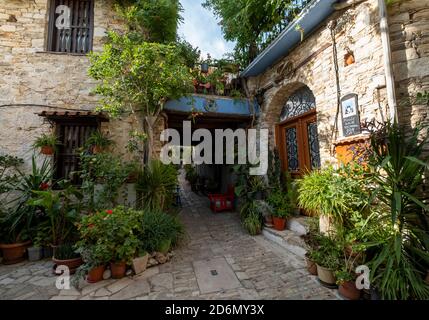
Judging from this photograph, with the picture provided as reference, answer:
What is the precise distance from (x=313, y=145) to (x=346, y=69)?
59.6 inches

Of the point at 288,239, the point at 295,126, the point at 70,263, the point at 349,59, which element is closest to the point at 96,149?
the point at 70,263

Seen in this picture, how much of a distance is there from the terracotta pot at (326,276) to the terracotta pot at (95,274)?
9.29 feet

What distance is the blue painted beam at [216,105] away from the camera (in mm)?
4855

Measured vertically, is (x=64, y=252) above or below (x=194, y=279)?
above

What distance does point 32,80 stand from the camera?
4.27m

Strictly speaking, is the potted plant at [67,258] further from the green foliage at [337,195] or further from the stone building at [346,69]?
the stone building at [346,69]

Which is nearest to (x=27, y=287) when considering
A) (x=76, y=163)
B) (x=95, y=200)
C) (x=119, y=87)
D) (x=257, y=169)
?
(x=95, y=200)

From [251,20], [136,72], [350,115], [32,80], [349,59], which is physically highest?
[251,20]

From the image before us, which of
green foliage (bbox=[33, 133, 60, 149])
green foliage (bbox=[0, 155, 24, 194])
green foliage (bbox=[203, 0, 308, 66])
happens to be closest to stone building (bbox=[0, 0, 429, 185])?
green foliage (bbox=[0, 155, 24, 194])

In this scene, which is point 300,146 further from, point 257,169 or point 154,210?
point 154,210

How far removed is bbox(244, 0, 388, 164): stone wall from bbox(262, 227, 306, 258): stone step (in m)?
1.51

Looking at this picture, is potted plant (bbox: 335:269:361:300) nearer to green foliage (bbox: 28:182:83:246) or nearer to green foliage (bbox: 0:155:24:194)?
green foliage (bbox: 28:182:83:246)

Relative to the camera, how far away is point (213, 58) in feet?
18.0

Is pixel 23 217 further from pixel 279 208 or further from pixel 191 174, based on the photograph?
pixel 191 174
